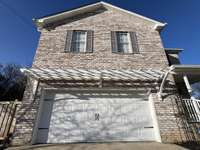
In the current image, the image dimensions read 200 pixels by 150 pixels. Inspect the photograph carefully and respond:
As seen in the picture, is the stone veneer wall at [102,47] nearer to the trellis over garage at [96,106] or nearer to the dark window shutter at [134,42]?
the dark window shutter at [134,42]

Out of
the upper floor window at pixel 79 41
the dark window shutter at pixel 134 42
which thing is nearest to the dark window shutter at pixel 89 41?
the upper floor window at pixel 79 41

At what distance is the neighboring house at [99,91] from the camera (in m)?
5.68

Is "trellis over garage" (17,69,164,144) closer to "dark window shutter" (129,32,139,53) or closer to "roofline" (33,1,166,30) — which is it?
"dark window shutter" (129,32,139,53)

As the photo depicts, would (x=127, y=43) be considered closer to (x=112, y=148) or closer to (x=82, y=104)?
(x=82, y=104)

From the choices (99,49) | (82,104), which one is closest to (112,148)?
(82,104)

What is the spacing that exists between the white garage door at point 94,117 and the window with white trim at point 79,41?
224cm

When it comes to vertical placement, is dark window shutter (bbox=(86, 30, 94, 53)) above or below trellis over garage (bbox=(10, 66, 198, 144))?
above

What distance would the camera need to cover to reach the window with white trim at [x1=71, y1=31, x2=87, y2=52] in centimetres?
748

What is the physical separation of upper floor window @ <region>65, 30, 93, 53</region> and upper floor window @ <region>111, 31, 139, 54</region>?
1.15 metres

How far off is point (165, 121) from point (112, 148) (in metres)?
2.45

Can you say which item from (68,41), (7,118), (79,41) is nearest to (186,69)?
(79,41)

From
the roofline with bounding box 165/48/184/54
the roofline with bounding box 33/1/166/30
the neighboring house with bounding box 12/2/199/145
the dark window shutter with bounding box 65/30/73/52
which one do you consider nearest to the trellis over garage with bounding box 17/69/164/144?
the neighboring house with bounding box 12/2/199/145

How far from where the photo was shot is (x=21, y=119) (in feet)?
18.2

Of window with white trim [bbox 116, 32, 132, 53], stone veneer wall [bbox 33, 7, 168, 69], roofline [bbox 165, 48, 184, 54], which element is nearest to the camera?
stone veneer wall [bbox 33, 7, 168, 69]
